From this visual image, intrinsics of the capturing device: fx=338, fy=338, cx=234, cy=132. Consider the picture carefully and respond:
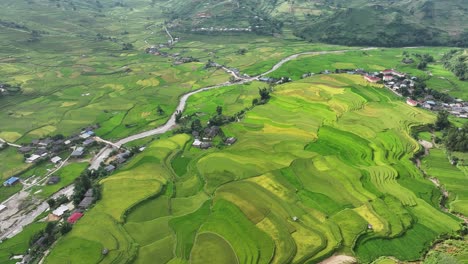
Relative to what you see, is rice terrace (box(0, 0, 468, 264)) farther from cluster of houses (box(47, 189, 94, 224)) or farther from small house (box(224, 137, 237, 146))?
cluster of houses (box(47, 189, 94, 224))

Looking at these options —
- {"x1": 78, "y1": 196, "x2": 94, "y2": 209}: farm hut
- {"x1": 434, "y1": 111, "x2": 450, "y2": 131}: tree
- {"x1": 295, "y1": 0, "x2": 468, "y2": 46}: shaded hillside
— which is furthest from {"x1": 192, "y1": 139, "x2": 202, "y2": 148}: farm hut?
{"x1": 295, "y1": 0, "x2": 468, "y2": 46}: shaded hillside

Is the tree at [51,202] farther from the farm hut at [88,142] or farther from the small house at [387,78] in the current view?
the small house at [387,78]

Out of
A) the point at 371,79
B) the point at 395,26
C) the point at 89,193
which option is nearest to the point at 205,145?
the point at 89,193

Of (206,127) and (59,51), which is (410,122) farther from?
(59,51)

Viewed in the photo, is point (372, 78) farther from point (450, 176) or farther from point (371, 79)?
point (450, 176)

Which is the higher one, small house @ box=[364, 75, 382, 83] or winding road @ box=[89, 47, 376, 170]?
small house @ box=[364, 75, 382, 83]

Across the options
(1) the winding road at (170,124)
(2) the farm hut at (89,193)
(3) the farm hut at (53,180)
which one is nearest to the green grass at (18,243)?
(2) the farm hut at (89,193)
